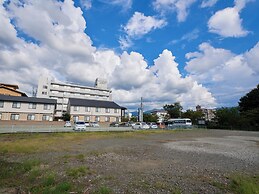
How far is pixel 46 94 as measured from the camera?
62938 millimetres

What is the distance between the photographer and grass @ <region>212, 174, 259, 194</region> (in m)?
4.60

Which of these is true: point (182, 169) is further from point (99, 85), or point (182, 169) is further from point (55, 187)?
point (99, 85)

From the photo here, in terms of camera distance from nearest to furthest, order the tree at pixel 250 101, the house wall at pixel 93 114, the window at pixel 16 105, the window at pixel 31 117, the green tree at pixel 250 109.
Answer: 1. the green tree at pixel 250 109
2. the window at pixel 16 105
3. the window at pixel 31 117
4. the tree at pixel 250 101
5. the house wall at pixel 93 114

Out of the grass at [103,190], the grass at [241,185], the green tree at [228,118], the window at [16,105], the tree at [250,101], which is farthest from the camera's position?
the tree at [250,101]

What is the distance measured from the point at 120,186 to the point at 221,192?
8.67 ft

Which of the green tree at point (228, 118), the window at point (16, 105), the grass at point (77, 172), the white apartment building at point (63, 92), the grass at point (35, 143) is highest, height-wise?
the white apartment building at point (63, 92)

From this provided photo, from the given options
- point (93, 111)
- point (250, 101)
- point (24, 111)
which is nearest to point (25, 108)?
point (24, 111)

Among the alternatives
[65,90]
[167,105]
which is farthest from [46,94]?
[167,105]

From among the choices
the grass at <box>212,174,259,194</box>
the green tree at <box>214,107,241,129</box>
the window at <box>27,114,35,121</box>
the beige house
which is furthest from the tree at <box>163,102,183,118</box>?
the grass at <box>212,174,259,194</box>

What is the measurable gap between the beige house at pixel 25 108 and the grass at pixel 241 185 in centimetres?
4302

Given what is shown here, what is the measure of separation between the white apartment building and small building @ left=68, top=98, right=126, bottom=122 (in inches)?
453

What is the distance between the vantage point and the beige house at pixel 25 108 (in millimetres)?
38438

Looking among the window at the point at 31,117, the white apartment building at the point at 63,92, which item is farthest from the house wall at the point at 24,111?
the white apartment building at the point at 63,92

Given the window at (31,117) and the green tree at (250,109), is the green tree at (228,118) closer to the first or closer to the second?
the green tree at (250,109)
